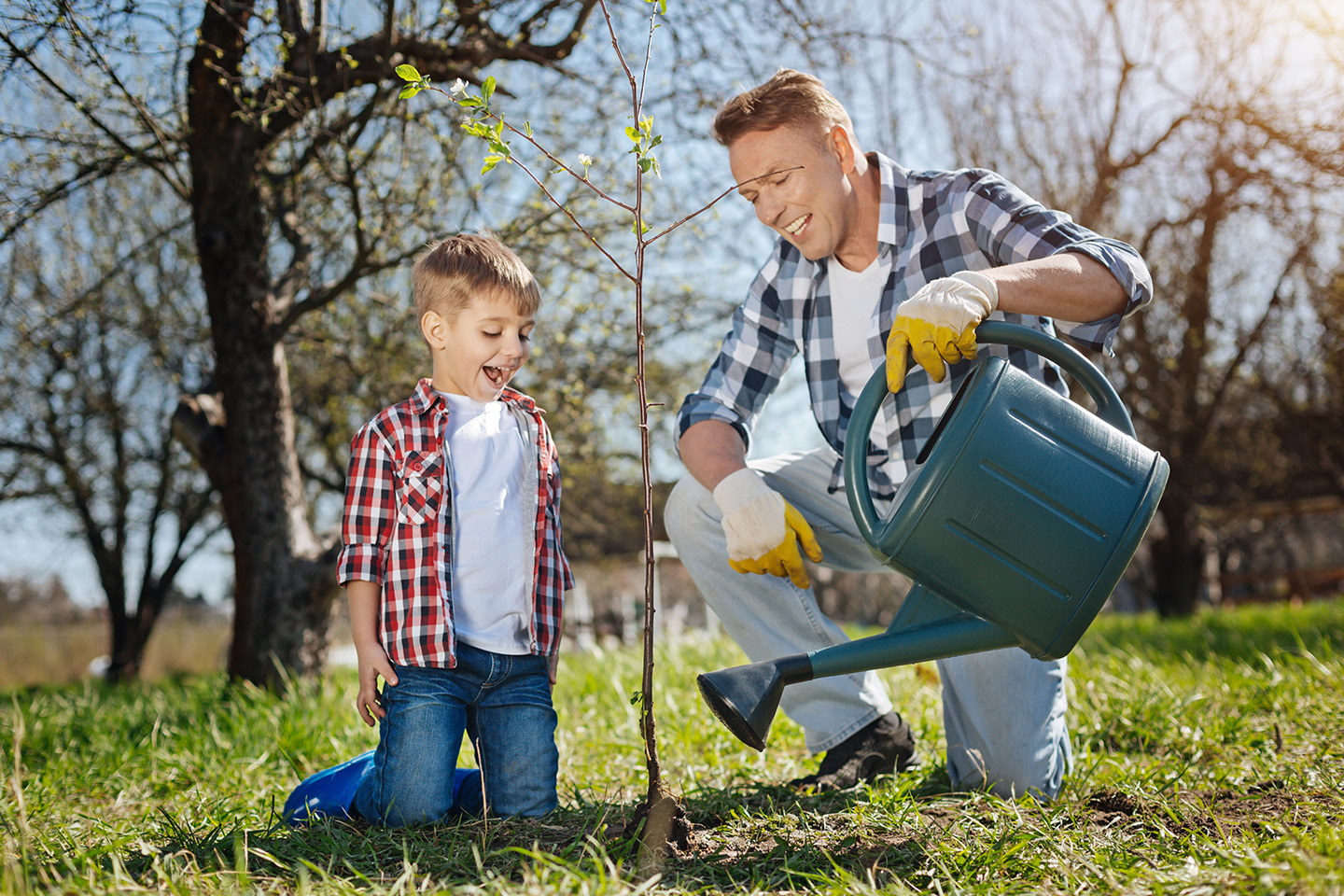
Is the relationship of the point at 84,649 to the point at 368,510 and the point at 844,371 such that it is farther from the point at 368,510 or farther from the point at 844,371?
the point at 844,371

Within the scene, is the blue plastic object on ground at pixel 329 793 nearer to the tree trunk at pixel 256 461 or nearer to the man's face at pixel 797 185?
the man's face at pixel 797 185

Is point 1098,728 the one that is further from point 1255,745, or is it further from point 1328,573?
point 1328,573

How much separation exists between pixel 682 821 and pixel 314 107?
276cm

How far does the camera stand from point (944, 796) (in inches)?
65.1

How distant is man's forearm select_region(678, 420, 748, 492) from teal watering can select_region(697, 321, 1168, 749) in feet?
1.86

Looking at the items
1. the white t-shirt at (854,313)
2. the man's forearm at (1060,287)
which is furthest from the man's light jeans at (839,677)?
the man's forearm at (1060,287)

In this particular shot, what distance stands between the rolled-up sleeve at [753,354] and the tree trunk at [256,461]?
2065 mm

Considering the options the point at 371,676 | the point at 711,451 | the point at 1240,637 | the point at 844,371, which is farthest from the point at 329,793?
the point at 1240,637

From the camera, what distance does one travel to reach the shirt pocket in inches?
65.4

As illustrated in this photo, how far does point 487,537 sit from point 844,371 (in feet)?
2.95

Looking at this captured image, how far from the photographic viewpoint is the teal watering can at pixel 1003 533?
1.33m

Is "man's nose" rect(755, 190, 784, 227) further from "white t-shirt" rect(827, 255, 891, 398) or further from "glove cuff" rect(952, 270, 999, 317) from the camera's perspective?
"glove cuff" rect(952, 270, 999, 317)

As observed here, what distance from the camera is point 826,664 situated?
1.36 metres

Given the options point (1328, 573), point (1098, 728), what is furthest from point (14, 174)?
point (1328, 573)
